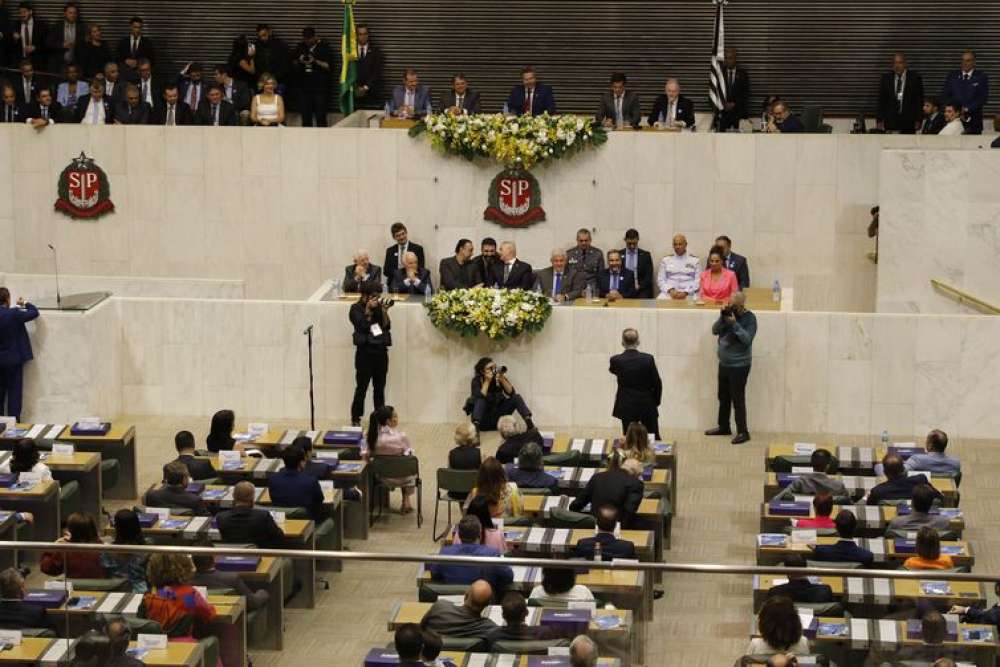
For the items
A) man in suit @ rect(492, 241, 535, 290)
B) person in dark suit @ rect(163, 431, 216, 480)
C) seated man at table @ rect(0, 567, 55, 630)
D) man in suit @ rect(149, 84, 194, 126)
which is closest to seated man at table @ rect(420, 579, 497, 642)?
seated man at table @ rect(0, 567, 55, 630)

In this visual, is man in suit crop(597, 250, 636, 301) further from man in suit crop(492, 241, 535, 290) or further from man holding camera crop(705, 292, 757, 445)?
man holding camera crop(705, 292, 757, 445)

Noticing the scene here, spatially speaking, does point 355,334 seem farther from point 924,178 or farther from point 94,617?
point 94,617

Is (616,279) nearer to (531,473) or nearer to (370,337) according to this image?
(370,337)

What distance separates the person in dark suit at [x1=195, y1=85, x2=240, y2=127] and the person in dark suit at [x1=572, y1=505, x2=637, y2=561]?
11493 millimetres

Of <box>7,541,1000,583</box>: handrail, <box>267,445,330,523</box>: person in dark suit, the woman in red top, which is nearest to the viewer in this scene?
<box>7,541,1000,583</box>: handrail

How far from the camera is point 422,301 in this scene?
1955 centimetres

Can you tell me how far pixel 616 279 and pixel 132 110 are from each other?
6.79 meters

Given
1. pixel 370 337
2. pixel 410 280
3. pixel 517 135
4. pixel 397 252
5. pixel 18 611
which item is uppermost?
pixel 517 135

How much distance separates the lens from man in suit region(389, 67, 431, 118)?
22.7 meters

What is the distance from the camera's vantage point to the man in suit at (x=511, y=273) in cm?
2019

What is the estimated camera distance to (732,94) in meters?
23.1

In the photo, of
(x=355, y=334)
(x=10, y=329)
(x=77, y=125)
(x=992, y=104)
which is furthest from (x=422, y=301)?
(x=992, y=104)

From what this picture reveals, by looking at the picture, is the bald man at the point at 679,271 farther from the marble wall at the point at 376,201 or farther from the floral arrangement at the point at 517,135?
the floral arrangement at the point at 517,135

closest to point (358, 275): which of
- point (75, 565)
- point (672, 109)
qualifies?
point (672, 109)
